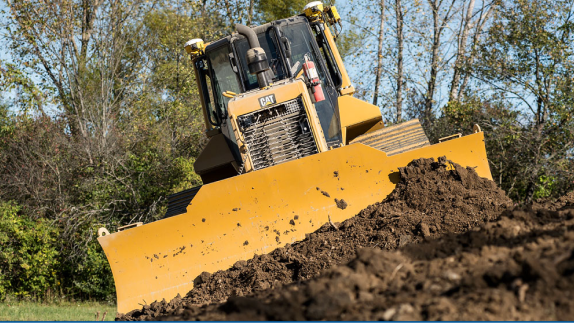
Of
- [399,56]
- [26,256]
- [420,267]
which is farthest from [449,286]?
[399,56]

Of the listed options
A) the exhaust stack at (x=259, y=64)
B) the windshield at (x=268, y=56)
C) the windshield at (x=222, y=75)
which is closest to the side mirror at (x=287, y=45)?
the windshield at (x=268, y=56)

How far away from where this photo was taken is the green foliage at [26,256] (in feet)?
35.9

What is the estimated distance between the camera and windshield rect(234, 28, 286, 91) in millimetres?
6926

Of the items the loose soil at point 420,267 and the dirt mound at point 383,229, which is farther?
the dirt mound at point 383,229

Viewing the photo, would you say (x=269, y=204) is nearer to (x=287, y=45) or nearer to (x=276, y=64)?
(x=276, y=64)

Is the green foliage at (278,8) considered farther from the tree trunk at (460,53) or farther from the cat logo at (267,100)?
the cat logo at (267,100)

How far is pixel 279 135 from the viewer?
6.20m

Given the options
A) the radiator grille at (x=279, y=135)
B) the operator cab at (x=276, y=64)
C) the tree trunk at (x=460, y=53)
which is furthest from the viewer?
the tree trunk at (x=460, y=53)

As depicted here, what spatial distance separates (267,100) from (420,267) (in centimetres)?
312

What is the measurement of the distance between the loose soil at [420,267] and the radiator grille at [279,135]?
3.42 ft

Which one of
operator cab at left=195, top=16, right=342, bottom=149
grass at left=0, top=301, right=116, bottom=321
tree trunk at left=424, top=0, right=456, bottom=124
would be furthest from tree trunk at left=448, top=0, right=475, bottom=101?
grass at left=0, top=301, right=116, bottom=321

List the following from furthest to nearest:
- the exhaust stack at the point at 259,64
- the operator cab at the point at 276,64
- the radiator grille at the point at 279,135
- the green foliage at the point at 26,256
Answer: the green foliage at the point at 26,256, the operator cab at the point at 276,64, the exhaust stack at the point at 259,64, the radiator grille at the point at 279,135

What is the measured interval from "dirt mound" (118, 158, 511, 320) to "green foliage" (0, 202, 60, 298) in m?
6.43

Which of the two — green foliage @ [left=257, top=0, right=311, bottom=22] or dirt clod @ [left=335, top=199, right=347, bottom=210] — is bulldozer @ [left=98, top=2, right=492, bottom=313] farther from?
green foliage @ [left=257, top=0, right=311, bottom=22]
